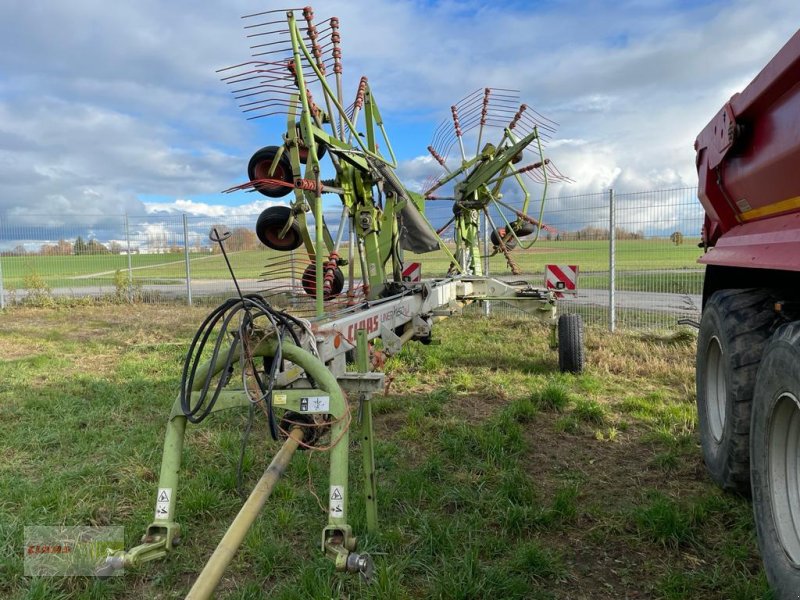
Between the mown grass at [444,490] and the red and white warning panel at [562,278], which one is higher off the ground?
the red and white warning panel at [562,278]

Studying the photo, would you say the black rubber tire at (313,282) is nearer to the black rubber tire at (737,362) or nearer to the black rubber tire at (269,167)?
the black rubber tire at (269,167)

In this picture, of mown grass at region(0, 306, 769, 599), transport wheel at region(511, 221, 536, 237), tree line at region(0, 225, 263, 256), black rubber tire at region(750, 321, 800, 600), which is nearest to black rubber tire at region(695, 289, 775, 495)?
mown grass at region(0, 306, 769, 599)

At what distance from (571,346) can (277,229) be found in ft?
11.3

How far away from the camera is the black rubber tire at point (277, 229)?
376cm

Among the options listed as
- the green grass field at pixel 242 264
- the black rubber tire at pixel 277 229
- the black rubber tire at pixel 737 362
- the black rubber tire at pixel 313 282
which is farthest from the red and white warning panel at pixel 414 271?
the black rubber tire at pixel 737 362

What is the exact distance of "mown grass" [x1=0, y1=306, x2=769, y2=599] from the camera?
239cm

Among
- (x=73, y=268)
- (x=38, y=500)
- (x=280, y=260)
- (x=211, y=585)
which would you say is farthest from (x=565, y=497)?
(x=73, y=268)

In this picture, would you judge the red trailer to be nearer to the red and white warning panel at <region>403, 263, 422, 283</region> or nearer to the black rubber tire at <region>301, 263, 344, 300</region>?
the black rubber tire at <region>301, 263, 344, 300</region>

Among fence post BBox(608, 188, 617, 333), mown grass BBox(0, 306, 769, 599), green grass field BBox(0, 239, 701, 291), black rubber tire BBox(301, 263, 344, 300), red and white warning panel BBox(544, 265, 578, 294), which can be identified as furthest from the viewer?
green grass field BBox(0, 239, 701, 291)

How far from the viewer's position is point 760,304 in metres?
2.57

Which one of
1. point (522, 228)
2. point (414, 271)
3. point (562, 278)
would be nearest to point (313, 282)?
point (414, 271)

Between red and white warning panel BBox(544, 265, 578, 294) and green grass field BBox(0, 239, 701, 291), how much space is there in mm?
2139

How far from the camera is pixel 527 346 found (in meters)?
7.19

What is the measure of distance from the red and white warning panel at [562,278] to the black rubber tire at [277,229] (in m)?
3.83
